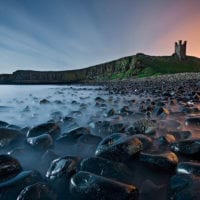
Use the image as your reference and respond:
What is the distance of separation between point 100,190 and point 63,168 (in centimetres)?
66

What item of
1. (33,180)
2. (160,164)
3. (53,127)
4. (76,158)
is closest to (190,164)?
(160,164)

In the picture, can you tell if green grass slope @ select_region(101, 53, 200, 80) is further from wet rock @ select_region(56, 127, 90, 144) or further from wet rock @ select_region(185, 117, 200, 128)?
wet rock @ select_region(56, 127, 90, 144)

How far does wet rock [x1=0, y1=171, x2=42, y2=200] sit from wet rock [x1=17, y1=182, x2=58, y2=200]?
0.53 feet

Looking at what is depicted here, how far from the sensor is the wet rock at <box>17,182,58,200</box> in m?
2.01

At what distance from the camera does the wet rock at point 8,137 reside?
3.79 meters

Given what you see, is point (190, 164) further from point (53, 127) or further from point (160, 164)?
point (53, 127)

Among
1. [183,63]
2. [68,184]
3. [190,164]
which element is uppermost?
[183,63]

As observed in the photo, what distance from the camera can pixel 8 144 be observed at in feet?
12.4

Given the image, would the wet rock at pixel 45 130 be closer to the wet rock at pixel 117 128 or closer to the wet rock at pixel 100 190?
the wet rock at pixel 117 128

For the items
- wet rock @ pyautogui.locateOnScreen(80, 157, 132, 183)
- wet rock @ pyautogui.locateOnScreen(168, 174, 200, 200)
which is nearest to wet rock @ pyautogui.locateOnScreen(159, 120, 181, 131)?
wet rock @ pyautogui.locateOnScreen(80, 157, 132, 183)

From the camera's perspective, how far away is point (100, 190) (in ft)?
6.54

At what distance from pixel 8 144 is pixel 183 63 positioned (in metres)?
118

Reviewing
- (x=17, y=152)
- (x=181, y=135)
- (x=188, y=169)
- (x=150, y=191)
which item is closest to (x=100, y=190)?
(x=150, y=191)

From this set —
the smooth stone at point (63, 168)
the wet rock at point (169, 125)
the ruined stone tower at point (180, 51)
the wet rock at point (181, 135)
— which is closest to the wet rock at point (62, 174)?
the smooth stone at point (63, 168)
